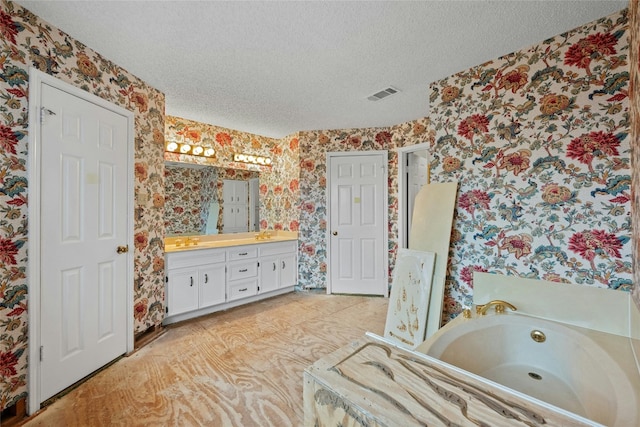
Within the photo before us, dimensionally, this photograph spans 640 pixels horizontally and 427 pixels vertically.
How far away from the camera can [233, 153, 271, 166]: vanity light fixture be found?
3842 mm

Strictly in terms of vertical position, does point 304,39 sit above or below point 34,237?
above

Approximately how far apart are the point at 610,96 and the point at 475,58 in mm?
818

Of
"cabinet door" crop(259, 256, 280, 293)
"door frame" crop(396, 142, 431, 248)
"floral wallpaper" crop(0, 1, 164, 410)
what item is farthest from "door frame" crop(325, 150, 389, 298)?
"floral wallpaper" crop(0, 1, 164, 410)

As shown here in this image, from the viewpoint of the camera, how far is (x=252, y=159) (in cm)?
401

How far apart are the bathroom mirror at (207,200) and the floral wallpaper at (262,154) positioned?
0.05 metres

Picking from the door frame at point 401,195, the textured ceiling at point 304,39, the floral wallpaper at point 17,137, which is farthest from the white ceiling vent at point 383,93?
the floral wallpaper at point 17,137

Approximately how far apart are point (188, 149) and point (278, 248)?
1.65 m

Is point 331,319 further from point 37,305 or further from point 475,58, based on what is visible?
point 475,58

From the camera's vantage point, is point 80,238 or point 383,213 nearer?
point 80,238

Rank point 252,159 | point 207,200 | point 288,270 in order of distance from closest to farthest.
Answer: point 207,200
point 288,270
point 252,159

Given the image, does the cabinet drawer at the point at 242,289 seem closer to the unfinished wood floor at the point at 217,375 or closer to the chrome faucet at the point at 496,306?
the unfinished wood floor at the point at 217,375

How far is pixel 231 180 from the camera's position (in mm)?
3852

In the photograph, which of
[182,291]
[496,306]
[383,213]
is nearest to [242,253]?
[182,291]

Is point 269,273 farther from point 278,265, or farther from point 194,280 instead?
point 194,280
